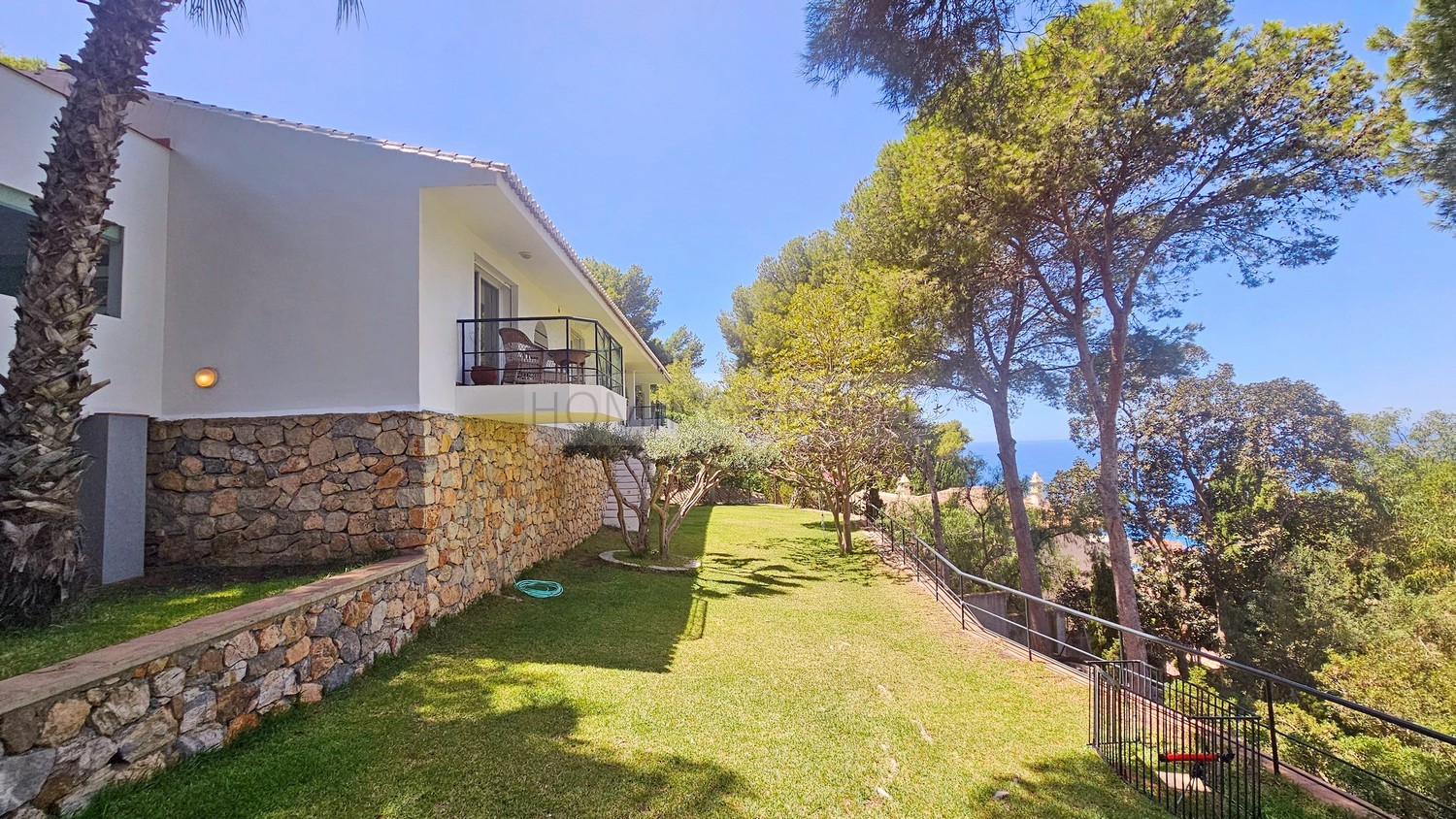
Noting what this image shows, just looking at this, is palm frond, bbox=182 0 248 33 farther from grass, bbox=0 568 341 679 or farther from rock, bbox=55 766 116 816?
rock, bbox=55 766 116 816

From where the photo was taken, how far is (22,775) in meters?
2.55

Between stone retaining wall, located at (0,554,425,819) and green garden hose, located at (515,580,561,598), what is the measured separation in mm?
2724

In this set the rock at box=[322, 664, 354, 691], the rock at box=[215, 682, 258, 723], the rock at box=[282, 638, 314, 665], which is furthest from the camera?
the rock at box=[322, 664, 354, 691]

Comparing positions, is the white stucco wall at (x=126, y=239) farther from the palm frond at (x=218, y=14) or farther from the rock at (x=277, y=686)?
the rock at (x=277, y=686)

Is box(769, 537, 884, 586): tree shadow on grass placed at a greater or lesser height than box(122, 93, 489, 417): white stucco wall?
lesser

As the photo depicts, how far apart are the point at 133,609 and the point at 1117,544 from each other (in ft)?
45.3

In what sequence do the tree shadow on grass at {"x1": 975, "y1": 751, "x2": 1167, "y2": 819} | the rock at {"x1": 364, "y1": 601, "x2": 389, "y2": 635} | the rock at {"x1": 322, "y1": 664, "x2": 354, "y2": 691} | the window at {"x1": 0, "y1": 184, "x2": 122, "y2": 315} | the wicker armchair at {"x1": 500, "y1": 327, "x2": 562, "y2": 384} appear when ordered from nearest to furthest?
the tree shadow on grass at {"x1": 975, "y1": 751, "x2": 1167, "y2": 819} < the rock at {"x1": 322, "y1": 664, "x2": 354, "y2": 691} < the window at {"x1": 0, "y1": 184, "x2": 122, "y2": 315} < the rock at {"x1": 364, "y1": 601, "x2": 389, "y2": 635} < the wicker armchair at {"x1": 500, "y1": 327, "x2": 562, "y2": 384}

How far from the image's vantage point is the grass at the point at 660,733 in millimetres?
3279

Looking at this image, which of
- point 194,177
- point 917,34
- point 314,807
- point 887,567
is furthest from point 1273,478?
point 194,177

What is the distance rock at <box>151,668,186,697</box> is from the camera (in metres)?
3.19

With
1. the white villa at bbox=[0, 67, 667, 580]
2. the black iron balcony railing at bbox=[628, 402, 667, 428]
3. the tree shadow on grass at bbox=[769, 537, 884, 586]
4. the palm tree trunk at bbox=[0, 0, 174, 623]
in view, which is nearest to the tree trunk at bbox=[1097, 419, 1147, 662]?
the tree shadow on grass at bbox=[769, 537, 884, 586]

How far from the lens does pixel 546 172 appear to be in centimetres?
1233

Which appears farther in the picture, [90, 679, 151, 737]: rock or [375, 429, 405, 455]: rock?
[375, 429, 405, 455]: rock

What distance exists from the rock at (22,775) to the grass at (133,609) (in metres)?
0.64
